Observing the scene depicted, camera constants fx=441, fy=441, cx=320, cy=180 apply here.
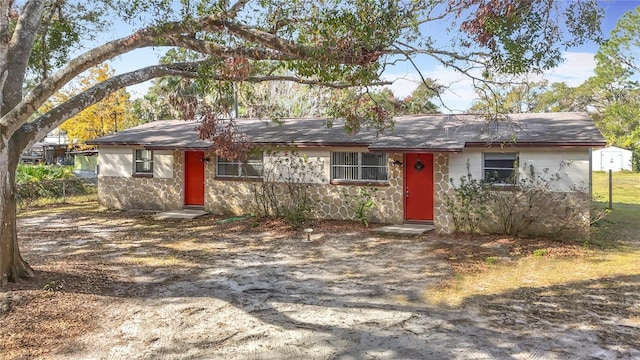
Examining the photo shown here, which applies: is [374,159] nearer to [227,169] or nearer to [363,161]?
[363,161]

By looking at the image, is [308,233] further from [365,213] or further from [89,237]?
[89,237]

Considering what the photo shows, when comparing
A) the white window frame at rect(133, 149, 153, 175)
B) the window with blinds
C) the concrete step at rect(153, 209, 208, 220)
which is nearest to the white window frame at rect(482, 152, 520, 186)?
the window with blinds

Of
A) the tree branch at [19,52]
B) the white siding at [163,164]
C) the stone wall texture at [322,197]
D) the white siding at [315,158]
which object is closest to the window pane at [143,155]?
the white siding at [163,164]

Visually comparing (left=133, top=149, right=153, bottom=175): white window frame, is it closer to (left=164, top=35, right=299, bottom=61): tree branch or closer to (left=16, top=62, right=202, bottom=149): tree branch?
(left=16, top=62, right=202, bottom=149): tree branch

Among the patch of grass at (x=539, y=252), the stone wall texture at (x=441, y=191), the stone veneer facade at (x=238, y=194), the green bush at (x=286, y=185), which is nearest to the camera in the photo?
the patch of grass at (x=539, y=252)

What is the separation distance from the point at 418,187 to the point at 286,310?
7.99 m

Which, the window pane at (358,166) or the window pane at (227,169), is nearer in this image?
the window pane at (358,166)

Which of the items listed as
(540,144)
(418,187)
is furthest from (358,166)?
(540,144)

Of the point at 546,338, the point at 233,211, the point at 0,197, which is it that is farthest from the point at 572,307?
the point at 233,211

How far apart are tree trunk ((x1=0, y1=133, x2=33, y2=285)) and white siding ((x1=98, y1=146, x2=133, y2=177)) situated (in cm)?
1034

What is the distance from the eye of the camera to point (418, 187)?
1346 cm

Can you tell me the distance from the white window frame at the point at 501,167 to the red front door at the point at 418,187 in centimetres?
157

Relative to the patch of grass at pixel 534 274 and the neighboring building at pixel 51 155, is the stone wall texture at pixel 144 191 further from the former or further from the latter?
the neighboring building at pixel 51 155

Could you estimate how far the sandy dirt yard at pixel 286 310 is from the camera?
514 centimetres
